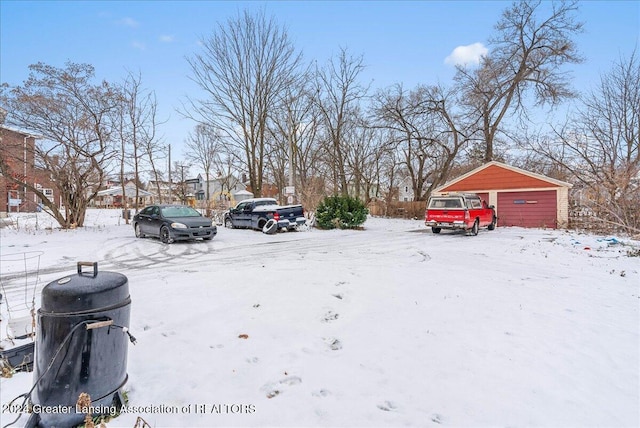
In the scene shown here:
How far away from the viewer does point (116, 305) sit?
95.7 inches

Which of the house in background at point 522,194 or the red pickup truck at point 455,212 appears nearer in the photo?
the red pickup truck at point 455,212

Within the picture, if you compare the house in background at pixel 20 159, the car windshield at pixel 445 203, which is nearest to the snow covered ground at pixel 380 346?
the car windshield at pixel 445 203

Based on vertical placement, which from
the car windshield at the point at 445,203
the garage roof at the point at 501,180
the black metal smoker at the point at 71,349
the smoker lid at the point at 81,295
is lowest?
the black metal smoker at the point at 71,349

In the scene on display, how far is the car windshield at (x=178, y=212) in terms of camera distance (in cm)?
1267

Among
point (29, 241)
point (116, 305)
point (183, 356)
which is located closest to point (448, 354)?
point (183, 356)

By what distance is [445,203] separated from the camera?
1522 centimetres

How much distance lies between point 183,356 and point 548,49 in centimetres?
3116

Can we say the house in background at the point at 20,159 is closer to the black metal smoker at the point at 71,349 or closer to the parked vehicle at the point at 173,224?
the parked vehicle at the point at 173,224

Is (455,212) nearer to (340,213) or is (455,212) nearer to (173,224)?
(340,213)

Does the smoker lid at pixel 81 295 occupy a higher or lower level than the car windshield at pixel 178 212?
lower

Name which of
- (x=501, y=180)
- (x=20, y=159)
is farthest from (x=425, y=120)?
(x=20, y=159)

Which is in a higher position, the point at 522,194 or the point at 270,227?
the point at 522,194

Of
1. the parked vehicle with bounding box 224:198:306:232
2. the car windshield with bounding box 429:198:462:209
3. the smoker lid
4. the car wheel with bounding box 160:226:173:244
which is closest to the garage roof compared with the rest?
the car windshield with bounding box 429:198:462:209

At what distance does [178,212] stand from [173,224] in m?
1.18
